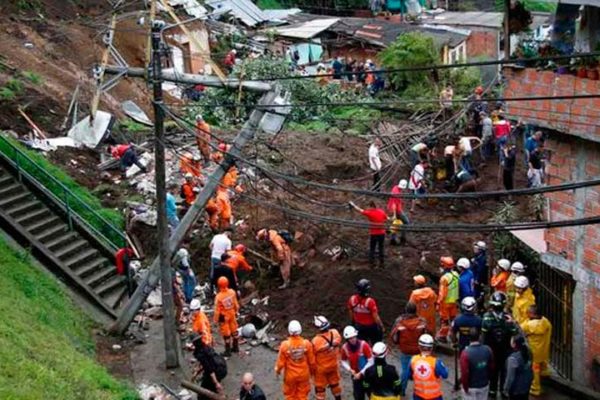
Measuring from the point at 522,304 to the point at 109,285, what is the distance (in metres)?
8.14

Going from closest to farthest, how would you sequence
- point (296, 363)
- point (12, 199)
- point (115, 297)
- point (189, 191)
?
point (296, 363), point (115, 297), point (12, 199), point (189, 191)

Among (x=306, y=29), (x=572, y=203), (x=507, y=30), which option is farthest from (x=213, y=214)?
(x=306, y=29)

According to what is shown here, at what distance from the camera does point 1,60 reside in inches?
1063

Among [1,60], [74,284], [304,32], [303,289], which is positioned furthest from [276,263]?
[304,32]

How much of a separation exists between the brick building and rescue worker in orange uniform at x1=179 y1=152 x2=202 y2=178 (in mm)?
8535

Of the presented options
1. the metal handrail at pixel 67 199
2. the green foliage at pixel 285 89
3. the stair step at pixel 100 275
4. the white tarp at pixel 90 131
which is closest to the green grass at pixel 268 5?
the green foliage at pixel 285 89

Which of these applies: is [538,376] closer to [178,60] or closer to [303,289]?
[303,289]

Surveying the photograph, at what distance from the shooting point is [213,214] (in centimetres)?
2030

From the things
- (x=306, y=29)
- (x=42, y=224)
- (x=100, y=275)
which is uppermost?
(x=306, y=29)

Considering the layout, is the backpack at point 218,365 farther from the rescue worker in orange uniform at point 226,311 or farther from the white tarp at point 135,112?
the white tarp at point 135,112

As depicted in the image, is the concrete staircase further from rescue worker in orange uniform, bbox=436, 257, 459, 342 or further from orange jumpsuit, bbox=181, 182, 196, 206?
rescue worker in orange uniform, bbox=436, 257, 459, 342

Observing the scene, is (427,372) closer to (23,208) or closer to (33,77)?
(23,208)

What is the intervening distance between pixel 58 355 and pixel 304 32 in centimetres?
2904

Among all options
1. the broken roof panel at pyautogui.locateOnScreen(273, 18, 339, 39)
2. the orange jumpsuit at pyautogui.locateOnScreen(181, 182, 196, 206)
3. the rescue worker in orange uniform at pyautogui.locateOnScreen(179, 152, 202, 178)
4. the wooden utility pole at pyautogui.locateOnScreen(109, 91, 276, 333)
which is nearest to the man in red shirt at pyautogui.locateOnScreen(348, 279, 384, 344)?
the wooden utility pole at pyautogui.locateOnScreen(109, 91, 276, 333)
